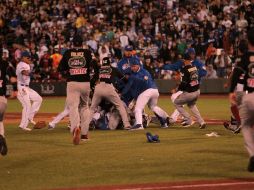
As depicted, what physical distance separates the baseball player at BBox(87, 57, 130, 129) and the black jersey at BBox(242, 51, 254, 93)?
773 cm

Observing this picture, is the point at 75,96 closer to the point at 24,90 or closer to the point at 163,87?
the point at 24,90

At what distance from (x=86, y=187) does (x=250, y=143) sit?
2.53m

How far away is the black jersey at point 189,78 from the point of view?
18.6 meters

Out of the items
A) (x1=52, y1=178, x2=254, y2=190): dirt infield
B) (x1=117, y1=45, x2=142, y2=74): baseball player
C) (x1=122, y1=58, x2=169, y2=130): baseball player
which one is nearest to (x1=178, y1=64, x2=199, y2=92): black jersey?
(x1=122, y1=58, x2=169, y2=130): baseball player

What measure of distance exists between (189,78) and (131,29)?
1726 cm

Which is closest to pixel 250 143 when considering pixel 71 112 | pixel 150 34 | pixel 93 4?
pixel 71 112

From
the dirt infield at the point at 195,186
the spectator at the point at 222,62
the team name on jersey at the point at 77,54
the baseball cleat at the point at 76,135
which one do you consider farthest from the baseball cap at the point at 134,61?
the spectator at the point at 222,62

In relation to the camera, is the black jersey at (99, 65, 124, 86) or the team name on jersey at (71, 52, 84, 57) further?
the black jersey at (99, 65, 124, 86)

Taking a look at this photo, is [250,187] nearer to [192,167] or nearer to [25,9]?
[192,167]

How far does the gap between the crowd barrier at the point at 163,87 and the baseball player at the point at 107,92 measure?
13.3 m

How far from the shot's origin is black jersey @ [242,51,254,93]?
10.5m

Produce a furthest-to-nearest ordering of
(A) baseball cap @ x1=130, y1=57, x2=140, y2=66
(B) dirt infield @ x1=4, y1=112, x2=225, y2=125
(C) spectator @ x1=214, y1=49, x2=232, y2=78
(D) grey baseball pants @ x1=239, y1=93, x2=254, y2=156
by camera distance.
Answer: (C) spectator @ x1=214, y1=49, x2=232, y2=78 < (B) dirt infield @ x1=4, y1=112, x2=225, y2=125 < (A) baseball cap @ x1=130, y1=57, x2=140, y2=66 < (D) grey baseball pants @ x1=239, y1=93, x2=254, y2=156

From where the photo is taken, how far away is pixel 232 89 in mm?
10695

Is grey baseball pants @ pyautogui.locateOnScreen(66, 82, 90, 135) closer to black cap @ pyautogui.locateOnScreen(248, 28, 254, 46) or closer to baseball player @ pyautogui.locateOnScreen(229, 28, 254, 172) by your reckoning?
baseball player @ pyautogui.locateOnScreen(229, 28, 254, 172)
